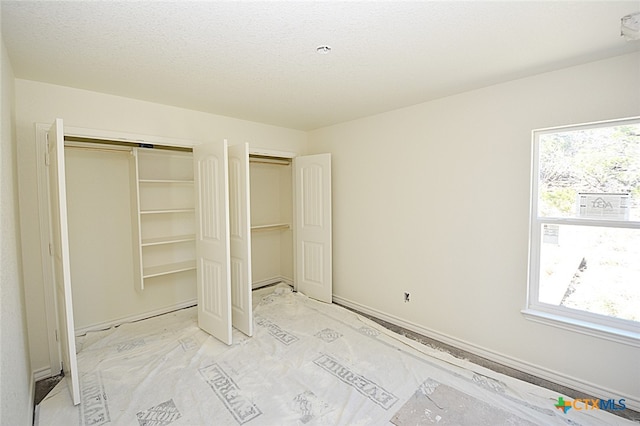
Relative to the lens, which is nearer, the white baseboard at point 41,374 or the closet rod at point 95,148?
the white baseboard at point 41,374

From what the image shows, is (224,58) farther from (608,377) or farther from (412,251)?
(608,377)

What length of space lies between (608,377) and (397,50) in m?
2.74

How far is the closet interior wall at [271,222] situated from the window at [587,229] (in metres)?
3.19

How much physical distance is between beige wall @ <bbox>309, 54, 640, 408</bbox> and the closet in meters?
0.66

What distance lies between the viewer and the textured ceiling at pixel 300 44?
1.47 meters

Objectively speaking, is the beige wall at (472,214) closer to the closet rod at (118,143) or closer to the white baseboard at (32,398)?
the closet rod at (118,143)

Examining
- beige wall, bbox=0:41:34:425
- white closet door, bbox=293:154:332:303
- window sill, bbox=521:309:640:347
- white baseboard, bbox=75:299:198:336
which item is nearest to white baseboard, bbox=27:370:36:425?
beige wall, bbox=0:41:34:425

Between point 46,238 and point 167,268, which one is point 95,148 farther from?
point 167,268

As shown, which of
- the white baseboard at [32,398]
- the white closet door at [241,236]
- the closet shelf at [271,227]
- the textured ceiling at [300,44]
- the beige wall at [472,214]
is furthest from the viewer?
the closet shelf at [271,227]

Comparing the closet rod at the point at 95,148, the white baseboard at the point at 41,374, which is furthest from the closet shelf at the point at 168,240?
the white baseboard at the point at 41,374

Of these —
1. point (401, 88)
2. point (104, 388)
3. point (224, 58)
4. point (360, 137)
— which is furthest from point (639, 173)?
point (104, 388)

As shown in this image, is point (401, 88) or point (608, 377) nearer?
point (608, 377)

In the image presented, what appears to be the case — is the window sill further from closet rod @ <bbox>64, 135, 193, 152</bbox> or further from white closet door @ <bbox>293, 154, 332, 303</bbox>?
closet rod @ <bbox>64, 135, 193, 152</bbox>

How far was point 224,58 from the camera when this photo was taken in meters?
1.99
